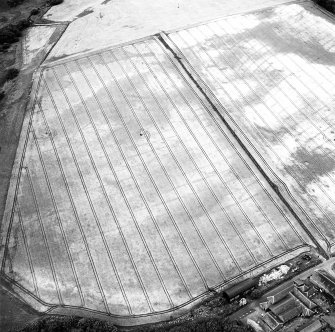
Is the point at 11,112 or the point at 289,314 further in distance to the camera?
the point at 11,112

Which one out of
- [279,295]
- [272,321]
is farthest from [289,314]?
[279,295]

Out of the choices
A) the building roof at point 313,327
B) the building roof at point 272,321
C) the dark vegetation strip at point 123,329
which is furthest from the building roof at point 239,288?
the building roof at point 313,327

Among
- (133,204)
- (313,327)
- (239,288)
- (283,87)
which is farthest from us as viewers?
(283,87)

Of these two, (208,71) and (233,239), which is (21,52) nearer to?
(208,71)

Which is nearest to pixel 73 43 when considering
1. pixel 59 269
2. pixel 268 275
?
pixel 59 269

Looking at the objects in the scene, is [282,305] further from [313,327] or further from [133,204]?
[133,204]

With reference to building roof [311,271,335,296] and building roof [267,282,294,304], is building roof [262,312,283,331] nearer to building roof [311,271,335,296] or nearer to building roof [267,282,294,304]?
building roof [267,282,294,304]

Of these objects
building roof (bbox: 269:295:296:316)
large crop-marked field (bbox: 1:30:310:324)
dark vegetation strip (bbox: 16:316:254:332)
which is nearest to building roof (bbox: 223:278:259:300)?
large crop-marked field (bbox: 1:30:310:324)
